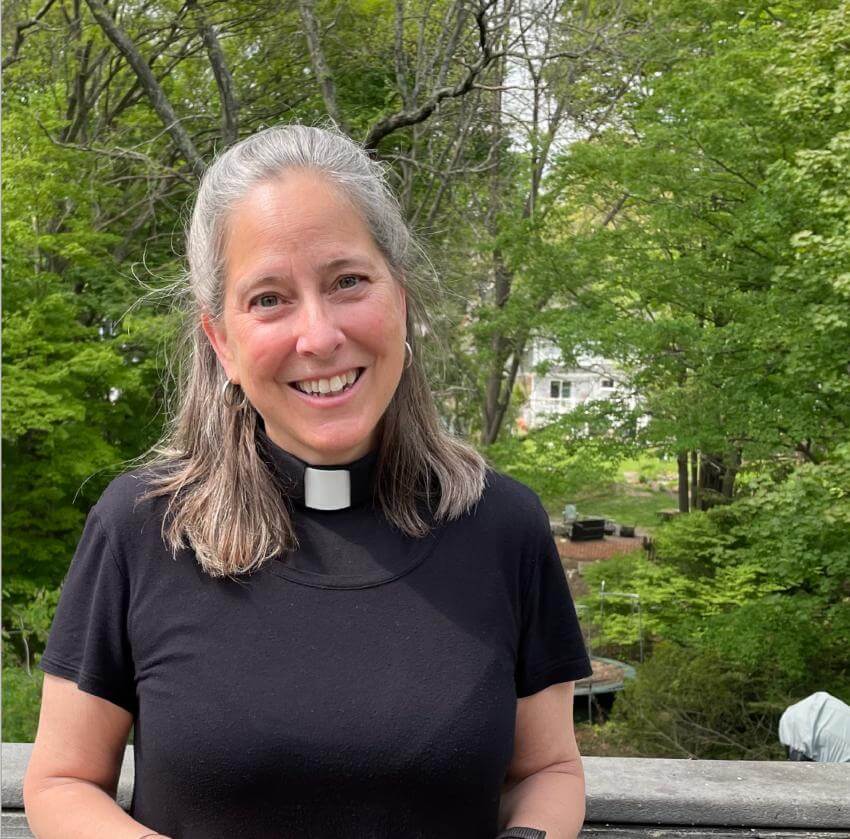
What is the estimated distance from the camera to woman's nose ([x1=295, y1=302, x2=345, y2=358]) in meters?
1.01

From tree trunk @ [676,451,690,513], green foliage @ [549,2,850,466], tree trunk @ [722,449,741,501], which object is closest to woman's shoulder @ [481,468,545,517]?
green foliage @ [549,2,850,466]

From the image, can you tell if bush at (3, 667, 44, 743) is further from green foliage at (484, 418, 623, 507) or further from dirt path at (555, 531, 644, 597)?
dirt path at (555, 531, 644, 597)

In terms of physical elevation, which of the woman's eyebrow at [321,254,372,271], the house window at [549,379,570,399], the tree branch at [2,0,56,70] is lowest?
the woman's eyebrow at [321,254,372,271]

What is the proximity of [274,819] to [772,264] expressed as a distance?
19.1ft

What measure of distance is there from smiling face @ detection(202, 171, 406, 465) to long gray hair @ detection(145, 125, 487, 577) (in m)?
0.03

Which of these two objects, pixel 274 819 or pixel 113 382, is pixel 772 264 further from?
pixel 274 819

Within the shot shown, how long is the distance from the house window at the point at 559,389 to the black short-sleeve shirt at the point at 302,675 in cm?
719

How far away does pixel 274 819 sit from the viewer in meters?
0.99

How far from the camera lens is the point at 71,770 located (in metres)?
1.00

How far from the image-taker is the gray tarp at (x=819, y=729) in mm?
4891

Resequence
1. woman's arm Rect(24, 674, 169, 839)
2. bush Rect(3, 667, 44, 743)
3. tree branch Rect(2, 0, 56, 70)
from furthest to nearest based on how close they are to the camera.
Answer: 1. tree branch Rect(2, 0, 56, 70)
2. bush Rect(3, 667, 44, 743)
3. woman's arm Rect(24, 674, 169, 839)

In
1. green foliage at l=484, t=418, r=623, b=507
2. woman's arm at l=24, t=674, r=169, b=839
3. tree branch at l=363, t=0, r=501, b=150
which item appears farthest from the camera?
green foliage at l=484, t=418, r=623, b=507

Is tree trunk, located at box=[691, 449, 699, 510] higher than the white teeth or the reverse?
the reverse

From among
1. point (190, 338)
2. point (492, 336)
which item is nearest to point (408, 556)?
point (190, 338)
